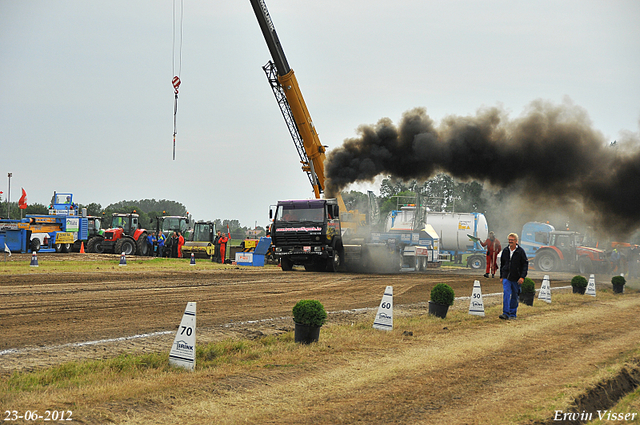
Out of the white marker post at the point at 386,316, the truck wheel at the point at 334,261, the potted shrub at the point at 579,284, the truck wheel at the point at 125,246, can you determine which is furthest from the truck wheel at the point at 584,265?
the white marker post at the point at 386,316

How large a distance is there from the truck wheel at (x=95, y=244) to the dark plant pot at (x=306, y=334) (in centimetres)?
3067

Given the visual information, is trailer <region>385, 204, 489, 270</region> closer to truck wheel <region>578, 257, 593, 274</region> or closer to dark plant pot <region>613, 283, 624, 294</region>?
truck wheel <region>578, 257, 593, 274</region>

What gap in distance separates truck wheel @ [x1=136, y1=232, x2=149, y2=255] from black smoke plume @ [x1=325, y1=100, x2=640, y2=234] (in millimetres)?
13894

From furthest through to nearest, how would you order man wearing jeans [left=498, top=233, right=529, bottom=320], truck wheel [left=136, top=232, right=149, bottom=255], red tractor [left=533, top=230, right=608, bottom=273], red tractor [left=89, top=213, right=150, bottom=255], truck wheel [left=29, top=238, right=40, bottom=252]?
truck wheel [left=136, top=232, right=149, bottom=255]
red tractor [left=89, top=213, right=150, bottom=255]
red tractor [left=533, top=230, right=608, bottom=273]
truck wheel [left=29, top=238, right=40, bottom=252]
man wearing jeans [left=498, top=233, right=529, bottom=320]

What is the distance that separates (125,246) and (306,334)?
28.9 metres

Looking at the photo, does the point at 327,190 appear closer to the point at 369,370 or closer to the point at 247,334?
the point at 247,334

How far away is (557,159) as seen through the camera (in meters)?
24.7

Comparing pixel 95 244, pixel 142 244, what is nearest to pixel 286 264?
pixel 142 244

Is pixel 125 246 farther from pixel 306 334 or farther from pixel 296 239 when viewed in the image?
pixel 306 334

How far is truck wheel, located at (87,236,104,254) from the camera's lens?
1417 inches

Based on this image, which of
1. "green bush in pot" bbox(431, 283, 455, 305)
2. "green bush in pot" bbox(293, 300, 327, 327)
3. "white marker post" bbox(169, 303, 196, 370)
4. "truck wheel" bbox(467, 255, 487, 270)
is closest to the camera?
"white marker post" bbox(169, 303, 196, 370)

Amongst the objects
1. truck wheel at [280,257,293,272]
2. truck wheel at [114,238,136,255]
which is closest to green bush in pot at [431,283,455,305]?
truck wheel at [280,257,293,272]

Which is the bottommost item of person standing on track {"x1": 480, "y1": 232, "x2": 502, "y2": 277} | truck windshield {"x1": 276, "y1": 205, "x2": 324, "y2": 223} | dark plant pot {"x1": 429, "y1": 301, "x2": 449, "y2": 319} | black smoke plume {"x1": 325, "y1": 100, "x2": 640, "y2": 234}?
dark plant pot {"x1": 429, "y1": 301, "x2": 449, "y2": 319}

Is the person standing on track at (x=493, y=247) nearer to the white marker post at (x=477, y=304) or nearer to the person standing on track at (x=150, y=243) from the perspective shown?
the white marker post at (x=477, y=304)
